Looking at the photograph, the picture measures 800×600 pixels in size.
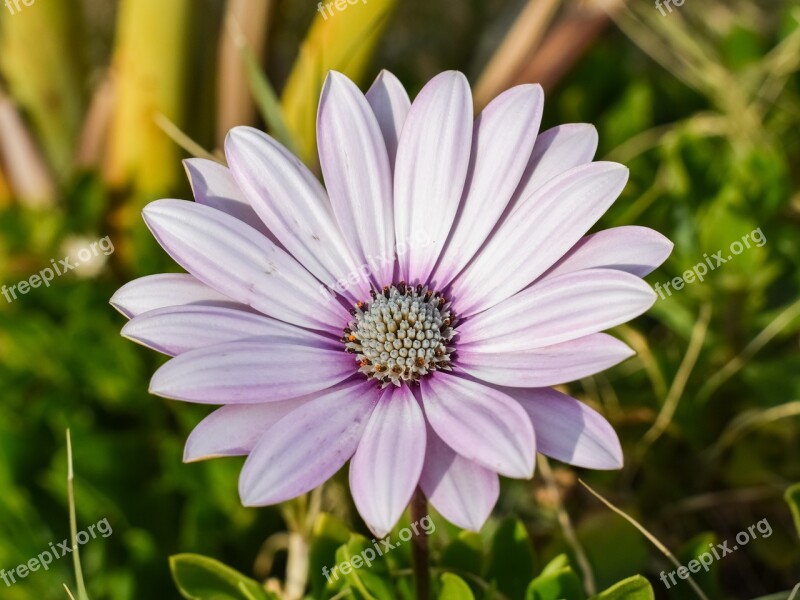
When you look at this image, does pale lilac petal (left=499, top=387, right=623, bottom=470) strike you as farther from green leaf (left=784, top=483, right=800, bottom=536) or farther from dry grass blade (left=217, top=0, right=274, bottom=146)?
dry grass blade (left=217, top=0, right=274, bottom=146)

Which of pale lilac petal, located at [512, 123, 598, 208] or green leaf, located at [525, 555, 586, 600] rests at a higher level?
pale lilac petal, located at [512, 123, 598, 208]

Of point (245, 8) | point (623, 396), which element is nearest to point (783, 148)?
point (623, 396)

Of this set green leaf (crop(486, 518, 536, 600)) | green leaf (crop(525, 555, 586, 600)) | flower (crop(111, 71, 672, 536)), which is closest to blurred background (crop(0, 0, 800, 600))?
green leaf (crop(486, 518, 536, 600))

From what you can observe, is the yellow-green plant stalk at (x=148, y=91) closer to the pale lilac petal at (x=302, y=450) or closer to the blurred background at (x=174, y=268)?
the blurred background at (x=174, y=268)

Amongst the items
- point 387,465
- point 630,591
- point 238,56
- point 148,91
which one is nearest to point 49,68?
point 148,91

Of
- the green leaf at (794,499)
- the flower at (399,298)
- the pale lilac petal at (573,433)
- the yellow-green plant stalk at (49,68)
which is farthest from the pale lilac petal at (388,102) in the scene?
the yellow-green plant stalk at (49,68)

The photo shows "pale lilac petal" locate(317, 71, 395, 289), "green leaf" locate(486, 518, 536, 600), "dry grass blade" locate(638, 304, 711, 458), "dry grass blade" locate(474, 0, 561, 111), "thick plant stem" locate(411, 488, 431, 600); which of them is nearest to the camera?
"thick plant stem" locate(411, 488, 431, 600)

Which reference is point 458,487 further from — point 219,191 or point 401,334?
point 219,191
